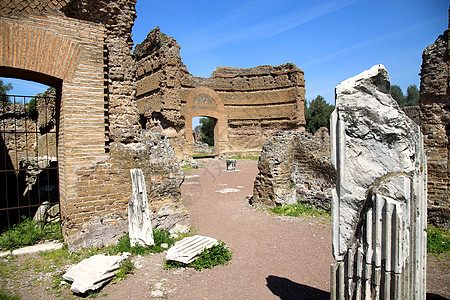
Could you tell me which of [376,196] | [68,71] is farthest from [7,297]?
[376,196]

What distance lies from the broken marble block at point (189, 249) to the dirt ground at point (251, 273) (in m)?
0.18

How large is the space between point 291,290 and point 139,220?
2.69 metres

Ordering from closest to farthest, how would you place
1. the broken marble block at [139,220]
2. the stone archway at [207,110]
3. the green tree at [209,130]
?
the broken marble block at [139,220] < the stone archway at [207,110] < the green tree at [209,130]

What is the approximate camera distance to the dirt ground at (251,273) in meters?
3.51

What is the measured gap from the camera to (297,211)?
282 inches

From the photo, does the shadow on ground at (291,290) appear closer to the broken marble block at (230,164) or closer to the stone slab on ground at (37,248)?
the stone slab on ground at (37,248)

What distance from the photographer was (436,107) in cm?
595

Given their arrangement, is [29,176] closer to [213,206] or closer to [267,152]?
[213,206]

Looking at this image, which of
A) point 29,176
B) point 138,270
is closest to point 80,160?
point 138,270

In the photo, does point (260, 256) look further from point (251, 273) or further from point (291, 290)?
point (291, 290)

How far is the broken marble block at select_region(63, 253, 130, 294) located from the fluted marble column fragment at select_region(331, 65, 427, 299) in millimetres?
2902

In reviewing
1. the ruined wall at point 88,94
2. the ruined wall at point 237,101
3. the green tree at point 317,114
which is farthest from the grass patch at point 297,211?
the green tree at point 317,114

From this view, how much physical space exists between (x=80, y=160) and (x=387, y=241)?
14.9ft

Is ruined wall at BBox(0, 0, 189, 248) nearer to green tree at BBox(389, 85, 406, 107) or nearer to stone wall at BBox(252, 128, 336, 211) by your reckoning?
stone wall at BBox(252, 128, 336, 211)
